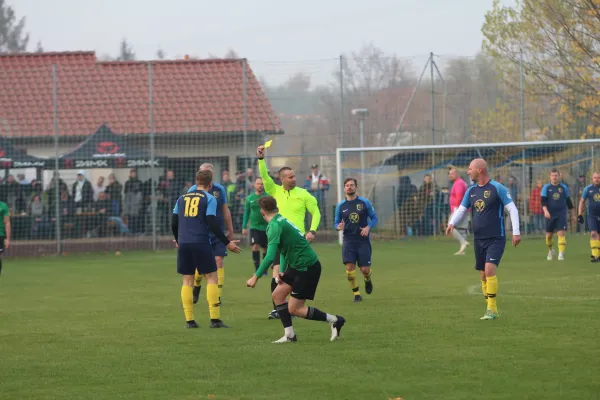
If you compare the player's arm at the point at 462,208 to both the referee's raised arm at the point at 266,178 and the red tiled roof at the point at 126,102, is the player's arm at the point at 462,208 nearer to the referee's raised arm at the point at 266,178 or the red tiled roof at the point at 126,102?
the referee's raised arm at the point at 266,178

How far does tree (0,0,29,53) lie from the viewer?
9738 centimetres

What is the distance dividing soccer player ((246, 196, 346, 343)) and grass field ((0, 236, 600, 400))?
0.28 metres

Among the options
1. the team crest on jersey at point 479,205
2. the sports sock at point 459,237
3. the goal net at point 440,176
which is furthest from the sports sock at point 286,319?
the goal net at point 440,176

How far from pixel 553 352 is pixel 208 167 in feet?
18.5

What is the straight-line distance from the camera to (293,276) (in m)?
11.2

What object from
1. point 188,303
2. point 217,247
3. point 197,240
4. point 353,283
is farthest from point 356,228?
point 188,303

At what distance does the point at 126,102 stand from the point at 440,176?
411 inches

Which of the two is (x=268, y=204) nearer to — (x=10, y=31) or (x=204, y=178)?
(x=204, y=178)

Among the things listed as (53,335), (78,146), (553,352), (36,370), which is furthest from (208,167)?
(78,146)

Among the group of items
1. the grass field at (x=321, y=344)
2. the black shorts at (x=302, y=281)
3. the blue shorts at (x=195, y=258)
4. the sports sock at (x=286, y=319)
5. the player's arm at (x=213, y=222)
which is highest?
the player's arm at (x=213, y=222)

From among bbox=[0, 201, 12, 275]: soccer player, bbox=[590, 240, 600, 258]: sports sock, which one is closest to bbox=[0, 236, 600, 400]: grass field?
bbox=[590, 240, 600, 258]: sports sock

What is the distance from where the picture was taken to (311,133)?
3209 centimetres

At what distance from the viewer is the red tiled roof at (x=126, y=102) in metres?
31.8

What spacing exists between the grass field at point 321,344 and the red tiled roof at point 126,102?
1280cm
